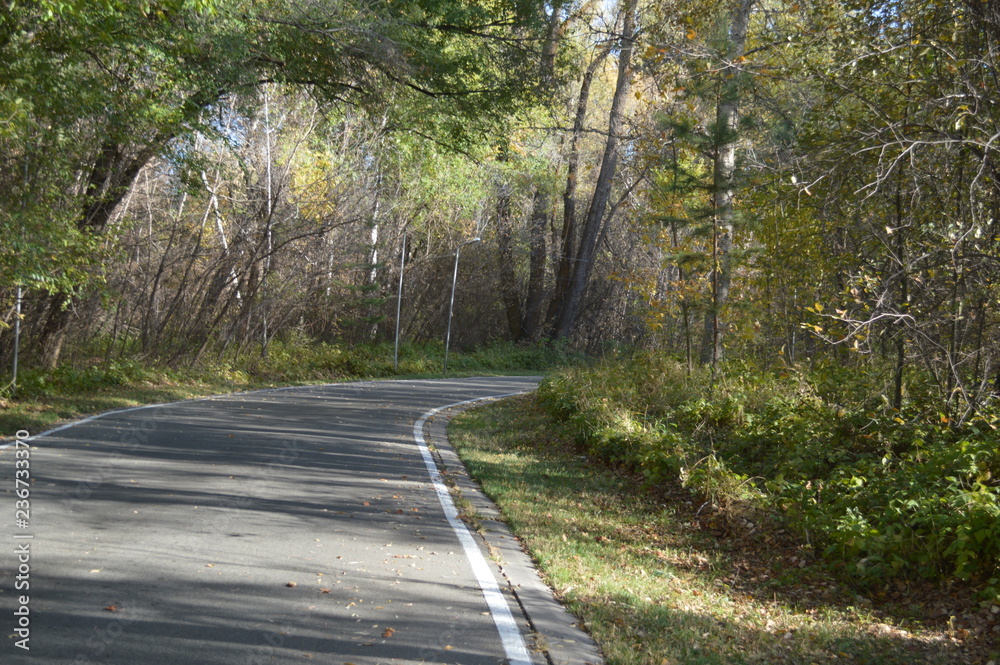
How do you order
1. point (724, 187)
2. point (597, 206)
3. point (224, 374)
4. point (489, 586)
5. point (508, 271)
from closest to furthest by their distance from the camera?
1. point (489, 586)
2. point (724, 187)
3. point (224, 374)
4. point (597, 206)
5. point (508, 271)

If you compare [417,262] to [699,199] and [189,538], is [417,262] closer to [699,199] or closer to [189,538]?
[699,199]

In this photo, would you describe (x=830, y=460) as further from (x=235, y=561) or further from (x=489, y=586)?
(x=235, y=561)

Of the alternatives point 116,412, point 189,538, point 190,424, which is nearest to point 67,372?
point 116,412

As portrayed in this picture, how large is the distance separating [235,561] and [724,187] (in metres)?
11.0

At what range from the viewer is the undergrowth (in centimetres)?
685

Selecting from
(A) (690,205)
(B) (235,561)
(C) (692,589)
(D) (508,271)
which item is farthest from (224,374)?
(D) (508,271)

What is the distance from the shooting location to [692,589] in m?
6.90

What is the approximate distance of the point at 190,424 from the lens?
13.7 metres

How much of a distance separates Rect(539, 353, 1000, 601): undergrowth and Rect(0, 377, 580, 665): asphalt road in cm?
307

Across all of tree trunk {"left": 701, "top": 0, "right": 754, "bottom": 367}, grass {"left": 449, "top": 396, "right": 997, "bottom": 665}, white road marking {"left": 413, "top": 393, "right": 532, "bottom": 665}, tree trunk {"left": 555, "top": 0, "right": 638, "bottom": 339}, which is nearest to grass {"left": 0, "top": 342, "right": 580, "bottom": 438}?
tree trunk {"left": 555, "top": 0, "right": 638, "bottom": 339}

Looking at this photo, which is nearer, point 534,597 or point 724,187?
point 534,597

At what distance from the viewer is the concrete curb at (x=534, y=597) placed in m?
5.15

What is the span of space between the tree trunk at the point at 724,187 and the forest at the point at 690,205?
8cm

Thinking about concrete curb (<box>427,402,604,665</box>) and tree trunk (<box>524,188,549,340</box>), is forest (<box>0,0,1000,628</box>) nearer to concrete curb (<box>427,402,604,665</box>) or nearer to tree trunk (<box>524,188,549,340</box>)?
concrete curb (<box>427,402,604,665</box>)
